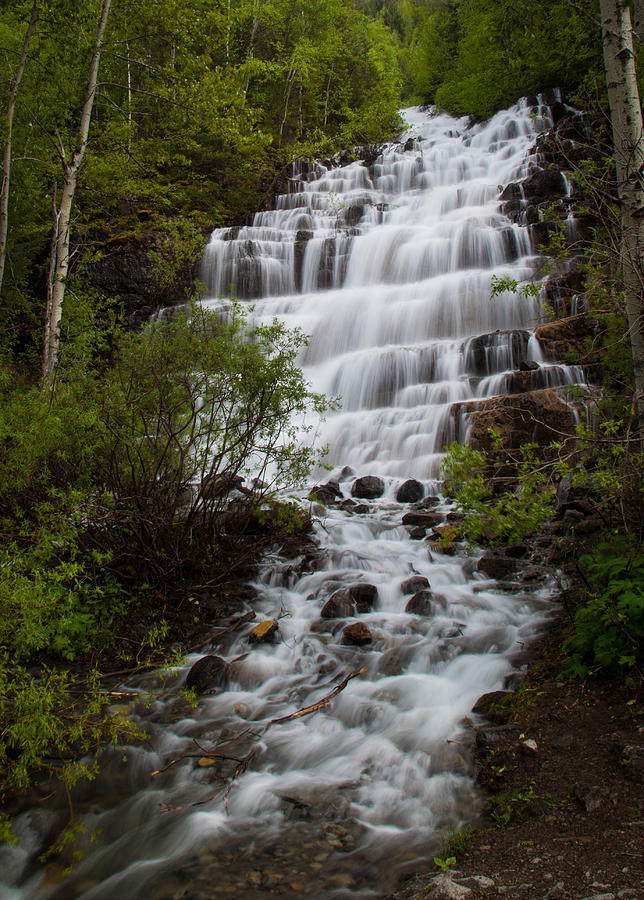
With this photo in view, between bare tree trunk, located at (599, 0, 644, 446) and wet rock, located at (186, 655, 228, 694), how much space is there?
4173 mm

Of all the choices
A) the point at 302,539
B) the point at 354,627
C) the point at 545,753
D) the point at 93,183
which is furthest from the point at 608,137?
the point at 545,753

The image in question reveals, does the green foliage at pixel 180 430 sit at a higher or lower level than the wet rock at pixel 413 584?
higher

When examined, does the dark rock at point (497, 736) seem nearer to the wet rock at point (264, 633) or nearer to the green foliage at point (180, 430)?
the wet rock at point (264, 633)

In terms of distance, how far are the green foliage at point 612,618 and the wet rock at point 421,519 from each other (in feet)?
13.7

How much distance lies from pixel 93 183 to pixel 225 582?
40.2 feet

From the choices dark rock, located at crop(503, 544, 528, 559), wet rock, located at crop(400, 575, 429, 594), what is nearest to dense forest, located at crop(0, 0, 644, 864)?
dark rock, located at crop(503, 544, 528, 559)

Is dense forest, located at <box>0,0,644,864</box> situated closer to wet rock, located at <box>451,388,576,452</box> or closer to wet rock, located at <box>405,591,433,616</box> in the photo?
wet rock, located at <box>405,591,433,616</box>

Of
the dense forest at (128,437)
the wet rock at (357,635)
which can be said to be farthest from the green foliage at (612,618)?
the wet rock at (357,635)

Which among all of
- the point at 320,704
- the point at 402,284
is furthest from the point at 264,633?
the point at 402,284

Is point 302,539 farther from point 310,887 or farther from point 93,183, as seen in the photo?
point 93,183

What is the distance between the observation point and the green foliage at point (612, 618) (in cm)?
371

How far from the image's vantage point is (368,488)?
10.3 meters

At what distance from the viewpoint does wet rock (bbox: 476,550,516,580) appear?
271 inches

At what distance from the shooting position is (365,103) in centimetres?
3272
